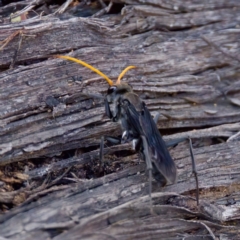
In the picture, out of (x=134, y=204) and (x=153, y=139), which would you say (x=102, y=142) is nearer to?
(x=153, y=139)

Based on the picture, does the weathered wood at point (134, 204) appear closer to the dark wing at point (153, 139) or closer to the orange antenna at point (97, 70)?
the dark wing at point (153, 139)

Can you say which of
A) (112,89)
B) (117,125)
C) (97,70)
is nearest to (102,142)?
(117,125)

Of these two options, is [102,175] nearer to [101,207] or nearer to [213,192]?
[101,207]

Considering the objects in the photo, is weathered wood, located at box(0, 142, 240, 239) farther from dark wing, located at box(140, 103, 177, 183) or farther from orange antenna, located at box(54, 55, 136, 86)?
orange antenna, located at box(54, 55, 136, 86)

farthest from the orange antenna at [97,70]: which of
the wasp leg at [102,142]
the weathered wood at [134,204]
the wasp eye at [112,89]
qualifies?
→ the weathered wood at [134,204]

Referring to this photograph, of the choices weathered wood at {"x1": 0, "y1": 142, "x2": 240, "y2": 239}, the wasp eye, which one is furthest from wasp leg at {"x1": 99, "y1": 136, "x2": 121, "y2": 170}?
the wasp eye

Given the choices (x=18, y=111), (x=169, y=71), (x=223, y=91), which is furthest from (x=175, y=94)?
(x=18, y=111)
